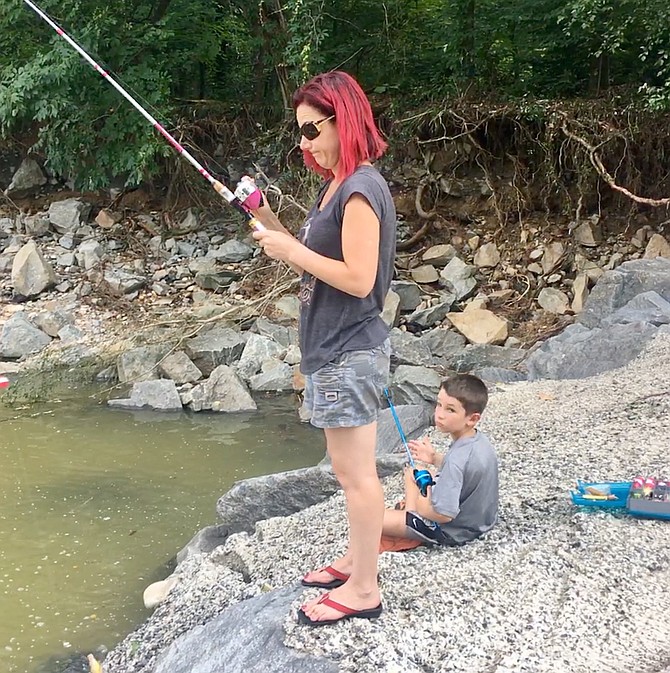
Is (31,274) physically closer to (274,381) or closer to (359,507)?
(274,381)

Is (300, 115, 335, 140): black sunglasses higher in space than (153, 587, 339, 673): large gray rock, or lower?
higher

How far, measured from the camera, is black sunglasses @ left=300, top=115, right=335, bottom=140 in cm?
186

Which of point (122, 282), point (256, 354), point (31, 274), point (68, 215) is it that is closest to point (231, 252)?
point (122, 282)

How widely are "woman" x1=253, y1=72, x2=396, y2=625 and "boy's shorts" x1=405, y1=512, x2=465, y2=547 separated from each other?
52cm

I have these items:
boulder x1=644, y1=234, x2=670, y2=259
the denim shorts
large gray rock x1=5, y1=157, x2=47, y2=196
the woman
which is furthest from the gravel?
large gray rock x1=5, y1=157, x2=47, y2=196

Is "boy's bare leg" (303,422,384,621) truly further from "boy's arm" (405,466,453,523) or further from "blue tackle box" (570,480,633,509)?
"blue tackle box" (570,480,633,509)

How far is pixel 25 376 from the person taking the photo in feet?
21.4

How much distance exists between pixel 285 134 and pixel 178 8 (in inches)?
74.9

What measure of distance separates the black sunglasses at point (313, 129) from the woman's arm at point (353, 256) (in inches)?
8.2

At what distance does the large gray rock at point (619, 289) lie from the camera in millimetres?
6328

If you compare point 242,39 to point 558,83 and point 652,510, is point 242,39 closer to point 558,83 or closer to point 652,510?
point 558,83

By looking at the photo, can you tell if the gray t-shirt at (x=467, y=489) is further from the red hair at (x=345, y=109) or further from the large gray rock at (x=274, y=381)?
the large gray rock at (x=274, y=381)

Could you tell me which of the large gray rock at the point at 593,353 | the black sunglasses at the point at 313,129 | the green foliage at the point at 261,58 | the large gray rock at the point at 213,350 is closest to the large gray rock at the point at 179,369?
the large gray rock at the point at 213,350

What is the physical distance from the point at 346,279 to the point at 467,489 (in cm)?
102
